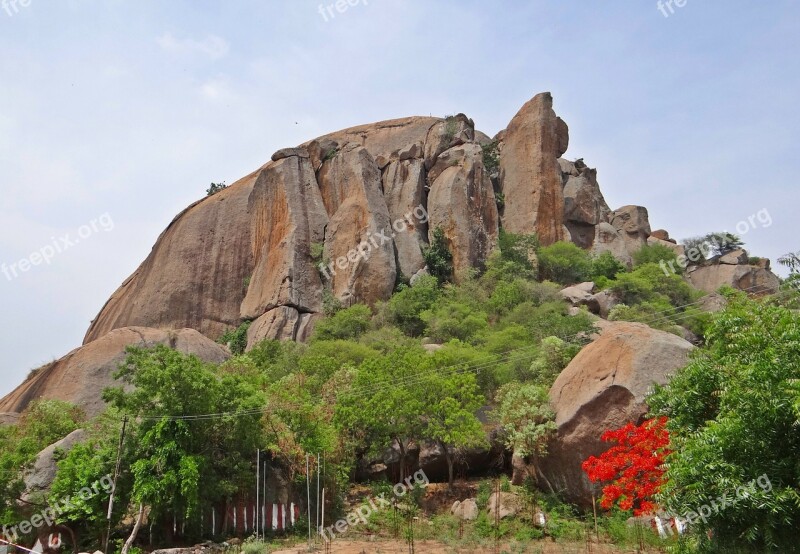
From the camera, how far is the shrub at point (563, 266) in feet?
141

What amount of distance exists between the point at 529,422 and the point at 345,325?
1844 cm

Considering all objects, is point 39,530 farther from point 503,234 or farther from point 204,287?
point 503,234

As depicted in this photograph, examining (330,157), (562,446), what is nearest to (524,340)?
(562,446)

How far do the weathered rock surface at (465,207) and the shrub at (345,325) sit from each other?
Result: 783 cm

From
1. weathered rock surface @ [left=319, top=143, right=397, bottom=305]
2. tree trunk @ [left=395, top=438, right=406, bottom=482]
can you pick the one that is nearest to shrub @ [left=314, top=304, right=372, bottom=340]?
weathered rock surface @ [left=319, top=143, right=397, bottom=305]

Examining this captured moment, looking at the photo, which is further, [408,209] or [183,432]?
[408,209]

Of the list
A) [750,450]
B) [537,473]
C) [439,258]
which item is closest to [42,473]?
[537,473]

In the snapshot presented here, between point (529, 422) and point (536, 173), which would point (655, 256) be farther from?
point (529, 422)

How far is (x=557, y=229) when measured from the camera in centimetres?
4706

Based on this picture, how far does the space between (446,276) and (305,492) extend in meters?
23.2

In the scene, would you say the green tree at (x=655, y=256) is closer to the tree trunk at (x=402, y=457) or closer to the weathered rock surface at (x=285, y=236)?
the weathered rock surface at (x=285, y=236)

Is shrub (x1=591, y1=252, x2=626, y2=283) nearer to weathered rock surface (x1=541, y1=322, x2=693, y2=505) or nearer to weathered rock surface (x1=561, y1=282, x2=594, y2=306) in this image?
weathered rock surface (x1=561, y1=282, x2=594, y2=306)

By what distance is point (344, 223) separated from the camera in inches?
1686

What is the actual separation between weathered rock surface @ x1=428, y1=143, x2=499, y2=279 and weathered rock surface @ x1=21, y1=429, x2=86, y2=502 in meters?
26.8
